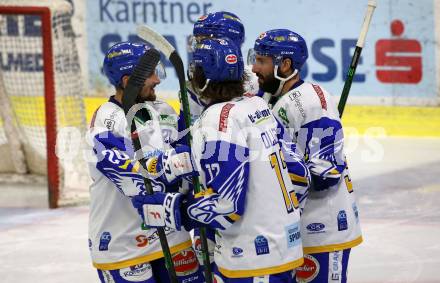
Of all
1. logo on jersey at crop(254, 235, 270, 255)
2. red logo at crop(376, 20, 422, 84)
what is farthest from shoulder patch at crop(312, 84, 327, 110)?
red logo at crop(376, 20, 422, 84)

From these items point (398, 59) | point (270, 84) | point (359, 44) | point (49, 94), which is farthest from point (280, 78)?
point (398, 59)

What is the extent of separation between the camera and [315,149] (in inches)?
131

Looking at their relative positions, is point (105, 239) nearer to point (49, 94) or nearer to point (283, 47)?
point (283, 47)

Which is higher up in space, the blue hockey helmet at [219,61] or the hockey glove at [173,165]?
the blue hockey helmet at [219,61]

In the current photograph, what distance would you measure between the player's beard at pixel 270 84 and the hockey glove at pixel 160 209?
2.54 feet

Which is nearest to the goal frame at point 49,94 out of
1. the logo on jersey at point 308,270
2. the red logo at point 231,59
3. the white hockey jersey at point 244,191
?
the logo on jersey at point 308,270

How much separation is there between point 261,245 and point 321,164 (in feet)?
2.11

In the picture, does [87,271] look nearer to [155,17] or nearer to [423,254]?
[423,254]

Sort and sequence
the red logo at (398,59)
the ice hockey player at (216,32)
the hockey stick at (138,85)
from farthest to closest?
the red logo at (398,59) < the ice hockey player at (216,32) < the hockey stick at (138,85)

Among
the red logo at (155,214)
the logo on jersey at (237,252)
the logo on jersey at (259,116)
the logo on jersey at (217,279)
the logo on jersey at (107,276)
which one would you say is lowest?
the logo on jersey at (107,276)

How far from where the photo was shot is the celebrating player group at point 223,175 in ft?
8.98

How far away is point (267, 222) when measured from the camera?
9.08ft

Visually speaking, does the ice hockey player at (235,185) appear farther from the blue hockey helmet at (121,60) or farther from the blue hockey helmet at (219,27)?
the blue hockey helmet at (219,27)

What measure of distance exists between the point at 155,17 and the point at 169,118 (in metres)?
5.52
